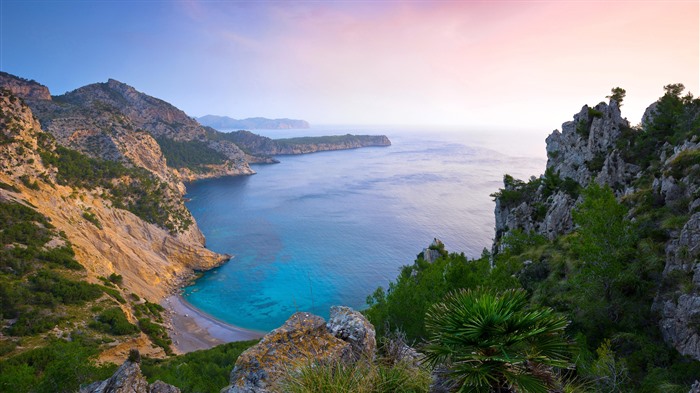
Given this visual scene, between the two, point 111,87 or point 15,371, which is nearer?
point 15,371

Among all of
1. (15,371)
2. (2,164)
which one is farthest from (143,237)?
(15,371)

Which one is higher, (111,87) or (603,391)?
(111,87)

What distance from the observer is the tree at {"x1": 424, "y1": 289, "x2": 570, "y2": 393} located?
4258mm

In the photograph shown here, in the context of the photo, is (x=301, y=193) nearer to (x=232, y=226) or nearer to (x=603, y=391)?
(x=232, y=226)

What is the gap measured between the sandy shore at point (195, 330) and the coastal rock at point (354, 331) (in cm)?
3853

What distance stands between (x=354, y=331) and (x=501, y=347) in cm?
375

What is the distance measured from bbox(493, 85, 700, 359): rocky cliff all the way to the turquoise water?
1511 cm

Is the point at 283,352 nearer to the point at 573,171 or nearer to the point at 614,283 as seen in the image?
the point at 614,283

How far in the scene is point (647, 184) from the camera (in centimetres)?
2511

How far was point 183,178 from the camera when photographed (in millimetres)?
136875

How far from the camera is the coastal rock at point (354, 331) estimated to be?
7113 mm

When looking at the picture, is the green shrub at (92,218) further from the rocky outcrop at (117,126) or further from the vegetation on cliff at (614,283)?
the vegetation on cliff at (614,283)

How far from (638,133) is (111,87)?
20150cm

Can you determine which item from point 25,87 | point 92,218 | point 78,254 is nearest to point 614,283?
point 78,254
